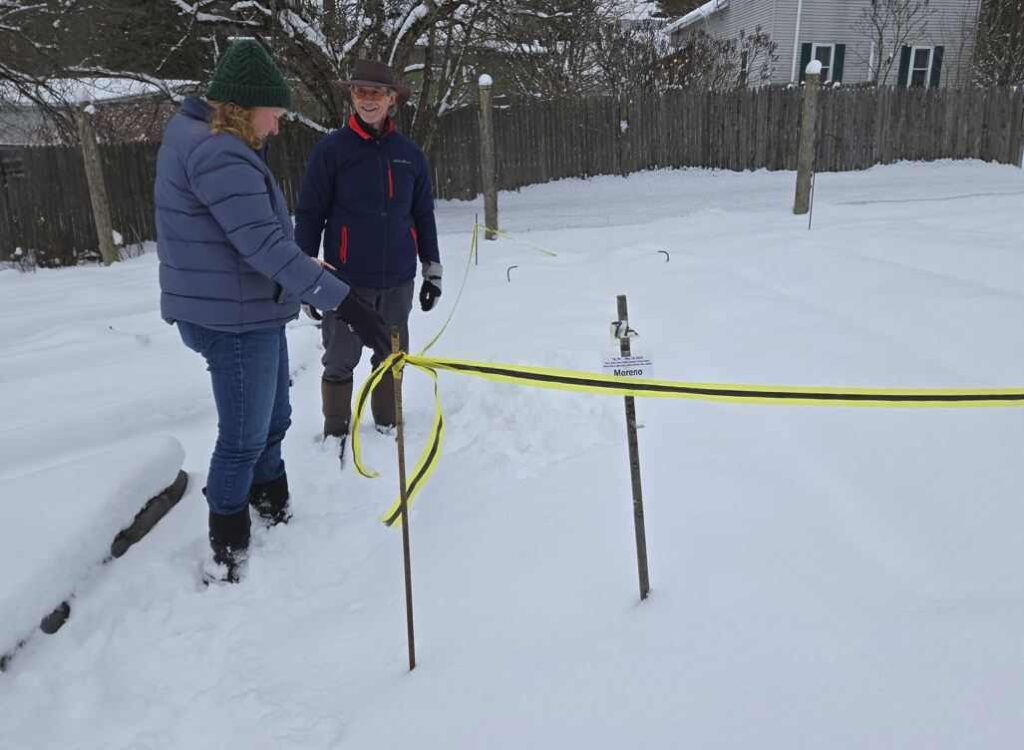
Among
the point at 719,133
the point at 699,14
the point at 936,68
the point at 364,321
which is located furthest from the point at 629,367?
the point at 699,14

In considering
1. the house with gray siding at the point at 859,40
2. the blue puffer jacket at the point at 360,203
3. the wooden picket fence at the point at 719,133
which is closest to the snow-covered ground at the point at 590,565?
the blue puffer jacket at the point at 360,203

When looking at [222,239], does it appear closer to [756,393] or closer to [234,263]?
[234,263]

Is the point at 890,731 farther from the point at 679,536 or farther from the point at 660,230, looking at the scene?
the point at 660,230

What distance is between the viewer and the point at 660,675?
2014mm

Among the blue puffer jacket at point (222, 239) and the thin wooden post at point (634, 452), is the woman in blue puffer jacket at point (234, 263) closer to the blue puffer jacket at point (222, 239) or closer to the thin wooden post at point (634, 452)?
the blue puffer jacket at point (222, 239)

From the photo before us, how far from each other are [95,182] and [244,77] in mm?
9291

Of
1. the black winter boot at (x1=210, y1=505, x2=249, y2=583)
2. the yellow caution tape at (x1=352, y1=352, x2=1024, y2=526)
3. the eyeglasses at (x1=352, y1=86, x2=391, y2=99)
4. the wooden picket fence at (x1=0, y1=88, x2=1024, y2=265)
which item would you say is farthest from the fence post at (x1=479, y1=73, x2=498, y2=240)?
the yellow caution tape at (x1=352, y1=352, x2=1024, y2=526)

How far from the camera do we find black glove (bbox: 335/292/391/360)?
2666 mm

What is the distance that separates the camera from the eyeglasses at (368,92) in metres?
3.30

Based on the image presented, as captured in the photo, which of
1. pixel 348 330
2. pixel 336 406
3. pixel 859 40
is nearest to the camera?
pixel 348 330

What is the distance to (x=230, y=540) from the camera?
109 inches

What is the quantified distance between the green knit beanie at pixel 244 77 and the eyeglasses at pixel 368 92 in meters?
0.97

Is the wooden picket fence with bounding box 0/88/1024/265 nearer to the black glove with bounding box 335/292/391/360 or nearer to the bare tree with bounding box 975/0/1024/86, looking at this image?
the bare tree with bounding box 975/0/1024/86

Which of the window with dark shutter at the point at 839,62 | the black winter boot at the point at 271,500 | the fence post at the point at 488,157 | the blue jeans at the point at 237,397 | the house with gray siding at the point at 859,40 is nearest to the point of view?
the blue jeans at the point at 237,397
